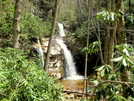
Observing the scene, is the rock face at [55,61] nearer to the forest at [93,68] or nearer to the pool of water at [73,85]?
the pool of water at [73,85]

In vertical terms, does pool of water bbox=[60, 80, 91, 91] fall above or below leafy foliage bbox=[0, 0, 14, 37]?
below

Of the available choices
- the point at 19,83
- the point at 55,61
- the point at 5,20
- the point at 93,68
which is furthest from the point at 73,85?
the point at 93,68

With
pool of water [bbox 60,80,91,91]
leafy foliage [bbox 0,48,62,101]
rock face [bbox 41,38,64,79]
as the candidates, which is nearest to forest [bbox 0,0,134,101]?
leafy foliage [bbox 0,48,62,101]

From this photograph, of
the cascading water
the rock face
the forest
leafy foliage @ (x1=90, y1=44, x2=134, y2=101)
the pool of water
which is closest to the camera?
leafy foliage @ (x1=90, y1=44, x2=134, y2=101)

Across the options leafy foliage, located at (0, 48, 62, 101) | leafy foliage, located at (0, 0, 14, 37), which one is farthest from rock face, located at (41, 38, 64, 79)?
leafy foliage, located at (0, 48, 62, 101)

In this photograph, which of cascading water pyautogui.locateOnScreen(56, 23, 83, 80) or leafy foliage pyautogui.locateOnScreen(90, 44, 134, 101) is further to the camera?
cascading water pyautogui.locateOnScreen(56, 23, 83, 80)

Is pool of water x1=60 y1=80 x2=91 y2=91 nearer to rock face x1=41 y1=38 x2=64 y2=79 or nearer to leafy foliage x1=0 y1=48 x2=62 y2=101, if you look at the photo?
rock face x1=41 y1=38 x2=64 y2=79

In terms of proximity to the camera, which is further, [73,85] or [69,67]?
[69,67]

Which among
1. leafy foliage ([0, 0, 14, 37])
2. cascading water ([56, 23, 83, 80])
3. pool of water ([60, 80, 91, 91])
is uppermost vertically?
leafy foliage ([0, 0, 14, 37])

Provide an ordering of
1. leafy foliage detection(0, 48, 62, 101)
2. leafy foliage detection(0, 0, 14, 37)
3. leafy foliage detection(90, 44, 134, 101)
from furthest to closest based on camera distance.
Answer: leafy foliage detection(0, 0, 14, 37) < leafy foliage detection(0, 48, 62, 101) < leafy foliage detection(90, 44, 134, 101)

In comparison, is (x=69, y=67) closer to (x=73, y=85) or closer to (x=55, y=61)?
(x=55, y=61)

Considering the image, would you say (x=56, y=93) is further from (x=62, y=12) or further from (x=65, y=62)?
(x=62, y=12)

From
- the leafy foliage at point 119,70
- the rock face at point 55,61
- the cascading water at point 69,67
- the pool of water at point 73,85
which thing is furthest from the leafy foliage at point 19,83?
the cascading water at point 69,67

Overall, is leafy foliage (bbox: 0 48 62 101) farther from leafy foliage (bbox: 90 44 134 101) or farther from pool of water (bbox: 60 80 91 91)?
pool of water (bbox: 60 80 91 91)
